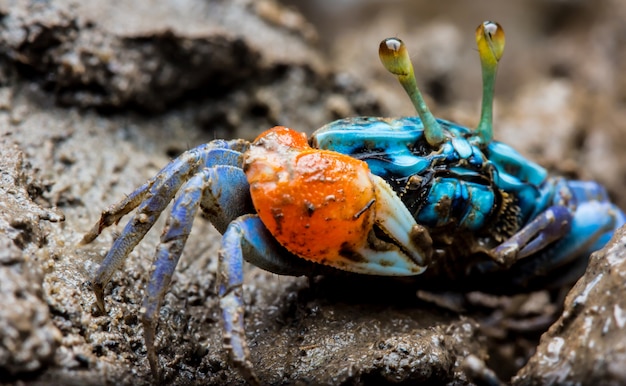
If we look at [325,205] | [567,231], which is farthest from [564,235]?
[325,205]

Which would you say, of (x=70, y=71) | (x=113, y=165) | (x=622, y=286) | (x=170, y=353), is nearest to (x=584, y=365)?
(x=622, y=286)

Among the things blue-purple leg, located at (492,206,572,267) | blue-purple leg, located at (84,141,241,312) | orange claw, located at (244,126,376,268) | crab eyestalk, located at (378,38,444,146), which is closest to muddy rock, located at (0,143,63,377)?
blue-purple leg, located at (84,141,241,312)

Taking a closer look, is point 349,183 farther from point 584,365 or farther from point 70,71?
point 70,71

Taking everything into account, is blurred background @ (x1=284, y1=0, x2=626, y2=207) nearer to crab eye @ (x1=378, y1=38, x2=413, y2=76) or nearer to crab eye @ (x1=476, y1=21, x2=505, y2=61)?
crab eye @ (x1=476, y1=21, x2=505, y2=61)

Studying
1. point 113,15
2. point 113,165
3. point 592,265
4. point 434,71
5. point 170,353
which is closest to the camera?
point 592,265

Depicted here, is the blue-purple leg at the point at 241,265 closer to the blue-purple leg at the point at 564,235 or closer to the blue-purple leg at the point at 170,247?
the blue-purple leg at the point at 170,247

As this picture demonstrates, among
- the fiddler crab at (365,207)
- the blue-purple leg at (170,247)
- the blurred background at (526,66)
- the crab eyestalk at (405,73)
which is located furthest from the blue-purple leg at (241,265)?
the blurred background at (526,66)
